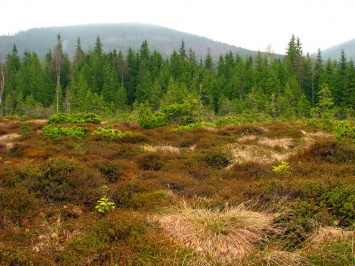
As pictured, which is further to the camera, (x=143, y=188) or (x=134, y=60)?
(x=134, y=60)

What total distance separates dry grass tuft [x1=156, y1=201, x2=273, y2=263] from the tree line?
40.8 meters

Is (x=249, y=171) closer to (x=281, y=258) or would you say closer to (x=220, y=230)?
(x=220, y=230)

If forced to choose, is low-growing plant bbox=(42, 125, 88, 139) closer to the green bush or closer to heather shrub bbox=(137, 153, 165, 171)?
heather shrub bbox=(137, 153, 165, 171)

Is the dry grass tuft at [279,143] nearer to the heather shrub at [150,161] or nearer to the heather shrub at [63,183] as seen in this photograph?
the heather shrub at [150,161]

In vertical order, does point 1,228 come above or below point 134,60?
below

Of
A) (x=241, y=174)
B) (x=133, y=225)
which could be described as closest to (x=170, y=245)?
(x=133, y=225)

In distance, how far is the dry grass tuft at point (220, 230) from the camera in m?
3.76

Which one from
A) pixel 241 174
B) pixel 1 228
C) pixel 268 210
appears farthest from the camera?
pixel 241 174

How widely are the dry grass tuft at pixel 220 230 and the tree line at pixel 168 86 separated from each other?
40780 mm

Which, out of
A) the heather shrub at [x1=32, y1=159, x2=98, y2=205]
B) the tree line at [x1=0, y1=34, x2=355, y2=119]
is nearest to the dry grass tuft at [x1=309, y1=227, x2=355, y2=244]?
the heather shrub at [x1=32, y1=159, x2=98, y2=205]

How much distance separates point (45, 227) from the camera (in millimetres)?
4305

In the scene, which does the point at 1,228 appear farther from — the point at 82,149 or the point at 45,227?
the point at 82,149

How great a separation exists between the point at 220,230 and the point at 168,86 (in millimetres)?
53403

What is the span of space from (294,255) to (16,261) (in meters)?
3.12
